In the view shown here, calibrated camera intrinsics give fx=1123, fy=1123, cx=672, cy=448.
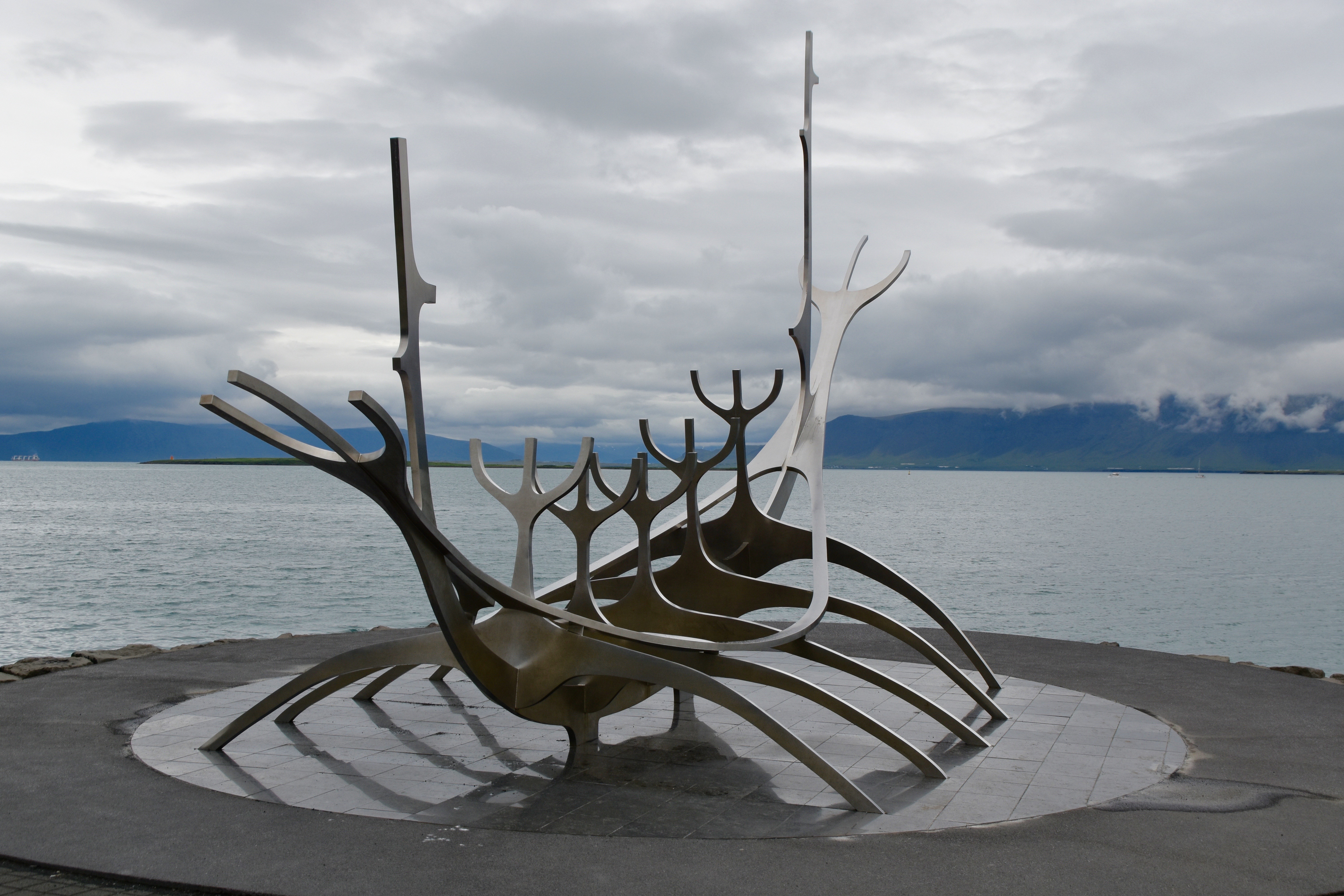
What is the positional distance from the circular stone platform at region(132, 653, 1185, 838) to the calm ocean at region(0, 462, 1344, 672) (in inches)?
446

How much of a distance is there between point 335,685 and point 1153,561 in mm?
47075

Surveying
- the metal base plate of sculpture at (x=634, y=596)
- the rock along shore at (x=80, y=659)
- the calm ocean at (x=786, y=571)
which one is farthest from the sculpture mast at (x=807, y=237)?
the calm ocean at (x=786, y=571)

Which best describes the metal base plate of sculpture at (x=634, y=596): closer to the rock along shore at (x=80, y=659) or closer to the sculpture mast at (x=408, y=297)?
the sculpture mast at (x=408, y=297)

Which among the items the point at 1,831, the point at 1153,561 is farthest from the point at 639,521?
the point at 1153,561

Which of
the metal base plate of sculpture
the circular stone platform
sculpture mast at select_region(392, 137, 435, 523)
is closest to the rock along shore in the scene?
the circular stone platform

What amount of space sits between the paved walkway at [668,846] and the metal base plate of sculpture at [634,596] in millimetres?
1076

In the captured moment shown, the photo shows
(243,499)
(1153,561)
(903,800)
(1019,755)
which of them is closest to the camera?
(903,800)

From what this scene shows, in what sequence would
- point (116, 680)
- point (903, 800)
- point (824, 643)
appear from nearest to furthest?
point (903, 800) < point (116, 680) < point (824, 643)

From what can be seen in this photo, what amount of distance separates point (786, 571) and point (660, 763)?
32618 mm

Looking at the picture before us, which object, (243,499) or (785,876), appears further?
(243,499)

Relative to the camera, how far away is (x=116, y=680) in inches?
479

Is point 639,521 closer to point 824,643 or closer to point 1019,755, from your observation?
point 1019,755

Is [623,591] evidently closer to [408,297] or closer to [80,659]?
[408,297]

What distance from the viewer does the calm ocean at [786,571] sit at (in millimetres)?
28328
